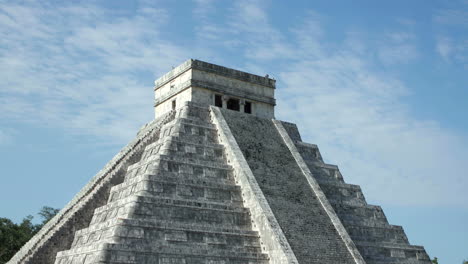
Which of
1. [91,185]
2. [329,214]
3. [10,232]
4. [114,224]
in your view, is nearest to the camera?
[114,224]

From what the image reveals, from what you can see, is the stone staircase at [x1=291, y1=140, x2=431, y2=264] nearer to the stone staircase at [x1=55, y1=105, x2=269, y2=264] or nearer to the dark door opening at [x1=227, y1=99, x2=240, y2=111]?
the dark door opening at [x1=227, y1=99, x2=240, y2=111]

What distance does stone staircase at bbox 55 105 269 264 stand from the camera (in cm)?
1916

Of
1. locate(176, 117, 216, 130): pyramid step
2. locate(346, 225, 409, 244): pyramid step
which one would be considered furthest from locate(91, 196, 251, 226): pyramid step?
locate(346, 225, 409, 244): pyramid step

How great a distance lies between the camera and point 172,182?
853 inches

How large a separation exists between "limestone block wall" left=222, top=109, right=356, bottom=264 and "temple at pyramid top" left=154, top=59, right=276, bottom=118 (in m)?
1.03

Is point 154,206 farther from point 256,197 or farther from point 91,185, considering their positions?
point 91,185

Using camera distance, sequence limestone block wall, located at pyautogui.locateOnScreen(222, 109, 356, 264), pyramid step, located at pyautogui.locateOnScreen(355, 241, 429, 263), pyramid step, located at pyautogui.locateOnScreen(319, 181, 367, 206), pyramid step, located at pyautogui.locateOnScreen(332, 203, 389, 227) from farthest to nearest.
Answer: pyramid step, located at pyautogui.locateOnScreen(319, 181, 367, 206), pyramid step, located at pyautogui.locateOnScreen(332, 203, 389, 227), pyramid step, located at pyautogui.locateOnScreen(355, 241, 429, 263), limestone block wall, located at pyautogui.locateOnScreen(222, 109, 356, 264)

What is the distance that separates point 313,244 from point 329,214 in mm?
2351

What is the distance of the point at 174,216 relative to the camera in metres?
20.7

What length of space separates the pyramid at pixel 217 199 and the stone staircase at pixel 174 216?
38 millimetres

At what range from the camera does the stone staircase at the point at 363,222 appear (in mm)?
24984

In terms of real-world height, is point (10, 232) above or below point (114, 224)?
above

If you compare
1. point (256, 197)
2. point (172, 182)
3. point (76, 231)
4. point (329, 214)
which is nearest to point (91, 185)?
point (76, 231)

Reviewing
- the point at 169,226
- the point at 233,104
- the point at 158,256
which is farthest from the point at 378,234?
the point at 158,256
